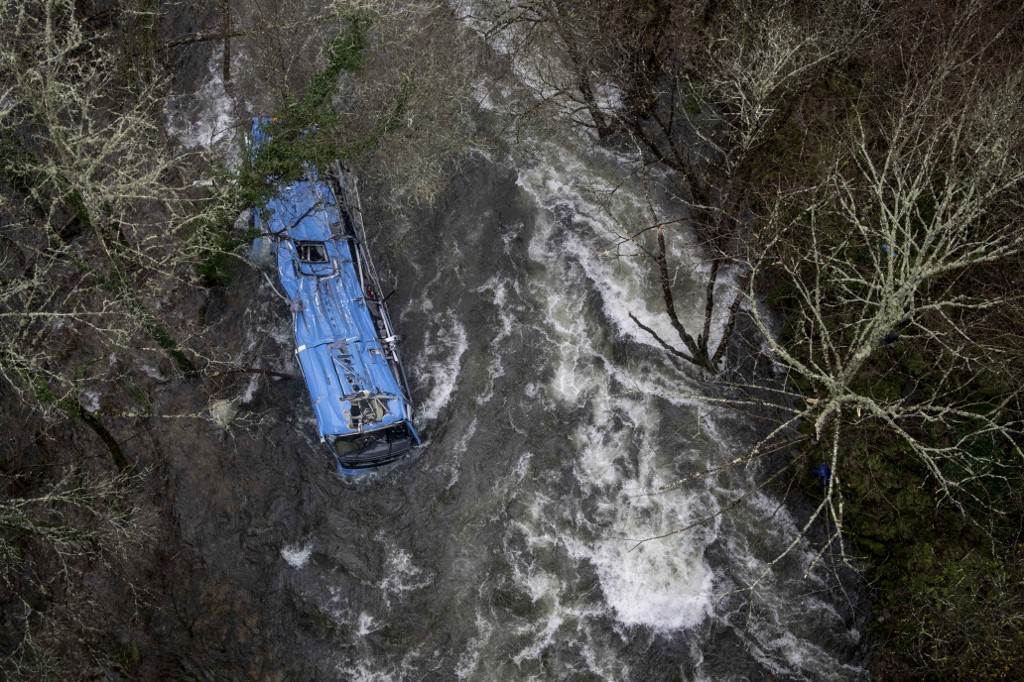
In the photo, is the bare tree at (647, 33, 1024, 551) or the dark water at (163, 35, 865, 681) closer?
the bare tree at (647, 33, 1024, 551)

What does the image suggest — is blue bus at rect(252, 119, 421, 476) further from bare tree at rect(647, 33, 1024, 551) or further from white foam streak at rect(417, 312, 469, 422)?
bare tree at rect(647, 33, 1024, 551)

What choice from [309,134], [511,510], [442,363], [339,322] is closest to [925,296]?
[511,510]

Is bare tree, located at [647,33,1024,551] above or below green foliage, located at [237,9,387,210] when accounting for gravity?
below

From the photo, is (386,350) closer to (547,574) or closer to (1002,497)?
(547,574)

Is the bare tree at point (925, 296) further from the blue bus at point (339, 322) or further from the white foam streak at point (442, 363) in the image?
the blue bus at point (339, 322)

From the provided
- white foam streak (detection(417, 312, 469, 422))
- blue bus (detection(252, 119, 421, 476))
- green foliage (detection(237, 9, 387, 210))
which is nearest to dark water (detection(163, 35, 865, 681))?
white foam streak (detection(417, 312, 469, 422))

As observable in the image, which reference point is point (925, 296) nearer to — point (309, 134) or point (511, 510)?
point (511, 510)
